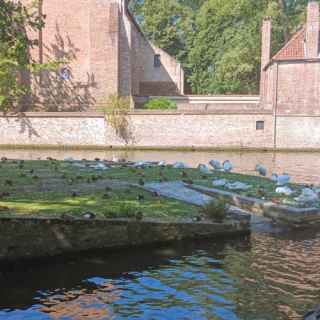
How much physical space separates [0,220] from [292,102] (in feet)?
116

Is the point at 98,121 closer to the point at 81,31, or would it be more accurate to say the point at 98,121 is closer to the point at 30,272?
the point at 81,31

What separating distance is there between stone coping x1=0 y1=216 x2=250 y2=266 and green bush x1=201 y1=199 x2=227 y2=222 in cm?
25

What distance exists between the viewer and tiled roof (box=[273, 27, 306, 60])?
41969mm

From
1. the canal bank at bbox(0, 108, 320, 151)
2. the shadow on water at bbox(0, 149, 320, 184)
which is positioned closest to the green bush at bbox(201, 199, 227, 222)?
the shadow on water at bbox(0, 149, 320, 184)

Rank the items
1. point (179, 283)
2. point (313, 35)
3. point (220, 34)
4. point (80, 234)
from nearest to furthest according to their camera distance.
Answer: point (179, 283)
point (80, 234)
point (313, 35)
point (220, 34)

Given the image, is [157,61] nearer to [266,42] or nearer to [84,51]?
[84,51]

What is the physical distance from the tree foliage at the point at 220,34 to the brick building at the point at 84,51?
523 inches

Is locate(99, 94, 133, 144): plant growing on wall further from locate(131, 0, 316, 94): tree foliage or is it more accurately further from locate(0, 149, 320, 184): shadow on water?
locate(131, 0, 316, 94): tree foliage

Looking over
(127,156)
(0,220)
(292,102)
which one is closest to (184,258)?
(0,220)

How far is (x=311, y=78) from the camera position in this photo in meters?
41.9

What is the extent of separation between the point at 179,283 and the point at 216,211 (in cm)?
310

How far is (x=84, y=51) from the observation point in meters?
45.5

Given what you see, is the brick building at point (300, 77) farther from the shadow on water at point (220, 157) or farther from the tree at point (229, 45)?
the tree at point (229, 45)

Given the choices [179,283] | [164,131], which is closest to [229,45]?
[164,131]
